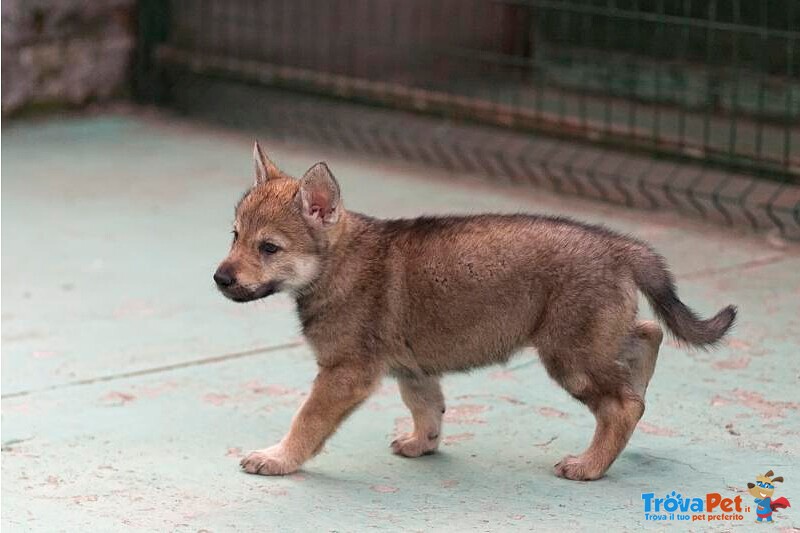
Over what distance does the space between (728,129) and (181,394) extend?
4569 millimetres

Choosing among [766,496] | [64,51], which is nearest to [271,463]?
[766,496]

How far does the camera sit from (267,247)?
453cm

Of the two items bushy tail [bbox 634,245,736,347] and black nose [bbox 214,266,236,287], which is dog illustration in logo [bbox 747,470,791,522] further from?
black nose [bbox 214,266,236,287]

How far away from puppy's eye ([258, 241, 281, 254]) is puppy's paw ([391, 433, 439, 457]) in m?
0.73

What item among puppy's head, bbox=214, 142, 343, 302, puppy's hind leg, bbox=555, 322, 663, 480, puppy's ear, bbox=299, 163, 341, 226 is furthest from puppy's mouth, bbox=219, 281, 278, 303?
puppy's hind leg, bbox=555, 322, 663, 480

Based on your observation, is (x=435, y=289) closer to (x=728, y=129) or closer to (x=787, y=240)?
(x=787, y=240)

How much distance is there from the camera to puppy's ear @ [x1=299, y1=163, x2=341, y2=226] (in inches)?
179

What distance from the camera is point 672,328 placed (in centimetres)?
446

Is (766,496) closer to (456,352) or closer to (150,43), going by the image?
(456,352)

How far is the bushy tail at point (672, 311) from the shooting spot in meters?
4.45

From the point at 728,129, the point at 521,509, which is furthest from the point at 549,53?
the point at 521,509

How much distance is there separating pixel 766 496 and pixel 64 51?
23.1ft

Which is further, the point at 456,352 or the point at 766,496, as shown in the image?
the point at 456,352

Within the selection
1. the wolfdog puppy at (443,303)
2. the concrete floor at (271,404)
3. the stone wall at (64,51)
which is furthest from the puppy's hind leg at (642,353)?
the stone wall at (64,51)
